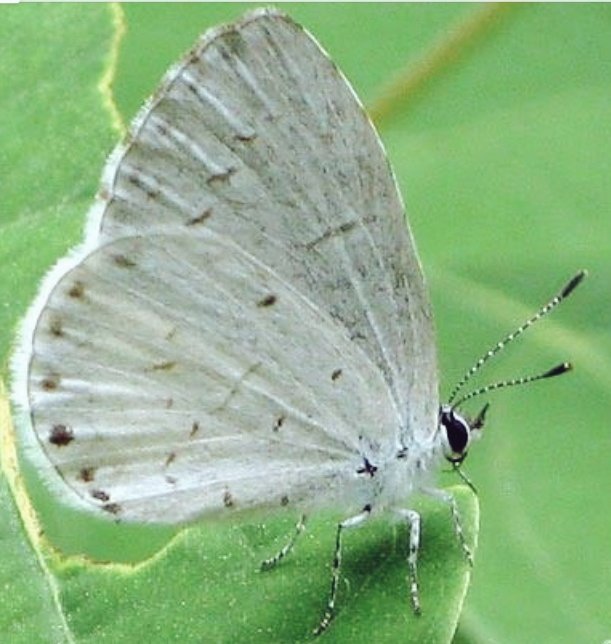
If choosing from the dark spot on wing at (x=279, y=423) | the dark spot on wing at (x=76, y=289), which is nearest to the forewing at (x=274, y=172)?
the dark spot on wing at (x=76, y=289)

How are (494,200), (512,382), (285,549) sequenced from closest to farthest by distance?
(285,549) < (512,382) < (494,200)

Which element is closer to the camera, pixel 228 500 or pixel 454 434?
pixel 228 500

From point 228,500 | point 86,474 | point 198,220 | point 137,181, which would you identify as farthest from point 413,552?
point 137,181

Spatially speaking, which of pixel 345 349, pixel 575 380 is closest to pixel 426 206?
pixel 575 380

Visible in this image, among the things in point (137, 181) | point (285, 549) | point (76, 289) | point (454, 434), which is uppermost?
point (137, 181)

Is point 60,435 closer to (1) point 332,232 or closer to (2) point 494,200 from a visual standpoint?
(1) point 332,232

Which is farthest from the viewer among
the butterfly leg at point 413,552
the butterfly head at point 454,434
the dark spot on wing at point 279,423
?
the butterfly head at point 454,434

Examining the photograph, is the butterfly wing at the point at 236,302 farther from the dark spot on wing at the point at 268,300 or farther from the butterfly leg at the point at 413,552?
the butterfly leg at the point at 413,552
